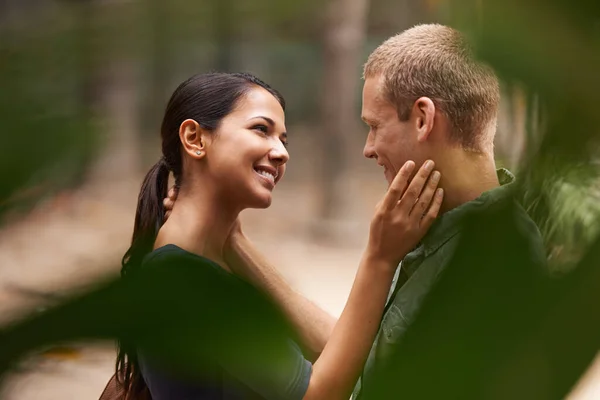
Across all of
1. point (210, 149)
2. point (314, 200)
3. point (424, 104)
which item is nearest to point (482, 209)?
point (424, 104)

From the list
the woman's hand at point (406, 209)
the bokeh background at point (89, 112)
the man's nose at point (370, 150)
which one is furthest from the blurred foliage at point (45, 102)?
the man's nose at point (370, 150)

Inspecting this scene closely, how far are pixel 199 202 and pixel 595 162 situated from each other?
2.26ft

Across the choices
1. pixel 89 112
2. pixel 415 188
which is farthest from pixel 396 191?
pixel 89 112

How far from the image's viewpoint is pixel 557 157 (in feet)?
0.29

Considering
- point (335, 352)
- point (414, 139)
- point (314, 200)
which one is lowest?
point (314, 200)

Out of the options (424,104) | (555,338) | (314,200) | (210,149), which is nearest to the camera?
(555,338)

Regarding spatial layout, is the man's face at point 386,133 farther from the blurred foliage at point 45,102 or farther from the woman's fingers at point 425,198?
the blurred foliage at point 45,102

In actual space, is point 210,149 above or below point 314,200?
above

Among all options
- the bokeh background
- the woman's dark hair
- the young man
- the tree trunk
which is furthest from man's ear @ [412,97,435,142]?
the tree trunk

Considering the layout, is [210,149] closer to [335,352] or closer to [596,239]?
[335,352]

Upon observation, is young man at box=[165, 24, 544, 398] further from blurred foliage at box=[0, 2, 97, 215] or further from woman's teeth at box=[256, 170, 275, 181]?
blurred foliage at box=[0, 2, 97, 215]

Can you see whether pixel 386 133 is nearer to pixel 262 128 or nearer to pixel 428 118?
pixel 428 118

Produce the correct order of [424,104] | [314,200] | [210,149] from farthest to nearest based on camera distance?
1. [314,200]
2. [210,149]
3. [424,104]

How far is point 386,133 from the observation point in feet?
2.12
